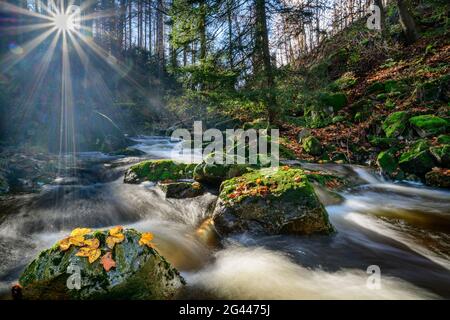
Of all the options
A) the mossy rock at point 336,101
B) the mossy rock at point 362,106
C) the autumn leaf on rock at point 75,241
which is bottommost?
the autumn leaf on rock at point 75,241

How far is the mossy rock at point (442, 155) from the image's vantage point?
775 cm

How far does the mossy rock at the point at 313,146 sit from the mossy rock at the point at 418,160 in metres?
2.63

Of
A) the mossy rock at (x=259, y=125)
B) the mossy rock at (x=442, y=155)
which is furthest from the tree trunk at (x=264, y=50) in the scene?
the mossy rock at (x=442, y=155)

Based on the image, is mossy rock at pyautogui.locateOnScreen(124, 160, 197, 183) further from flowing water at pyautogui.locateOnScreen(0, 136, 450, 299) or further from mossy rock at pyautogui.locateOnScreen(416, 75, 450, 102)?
mossy rock at pyautogui.locateOnScreen(416, 75, 450, 102)

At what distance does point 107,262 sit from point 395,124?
34.2 ft

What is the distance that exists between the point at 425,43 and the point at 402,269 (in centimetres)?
1533

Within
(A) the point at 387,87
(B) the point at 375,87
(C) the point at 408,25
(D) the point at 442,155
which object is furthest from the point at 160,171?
(C) the point at 408,25

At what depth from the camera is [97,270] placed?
2643mm

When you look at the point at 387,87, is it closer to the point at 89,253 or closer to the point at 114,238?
the point at 114,238

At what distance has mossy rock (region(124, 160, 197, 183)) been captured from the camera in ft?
25.5

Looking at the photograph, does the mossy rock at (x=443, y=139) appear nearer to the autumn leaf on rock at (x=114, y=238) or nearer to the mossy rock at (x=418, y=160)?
the mossy rock at (x=418, y=160)
